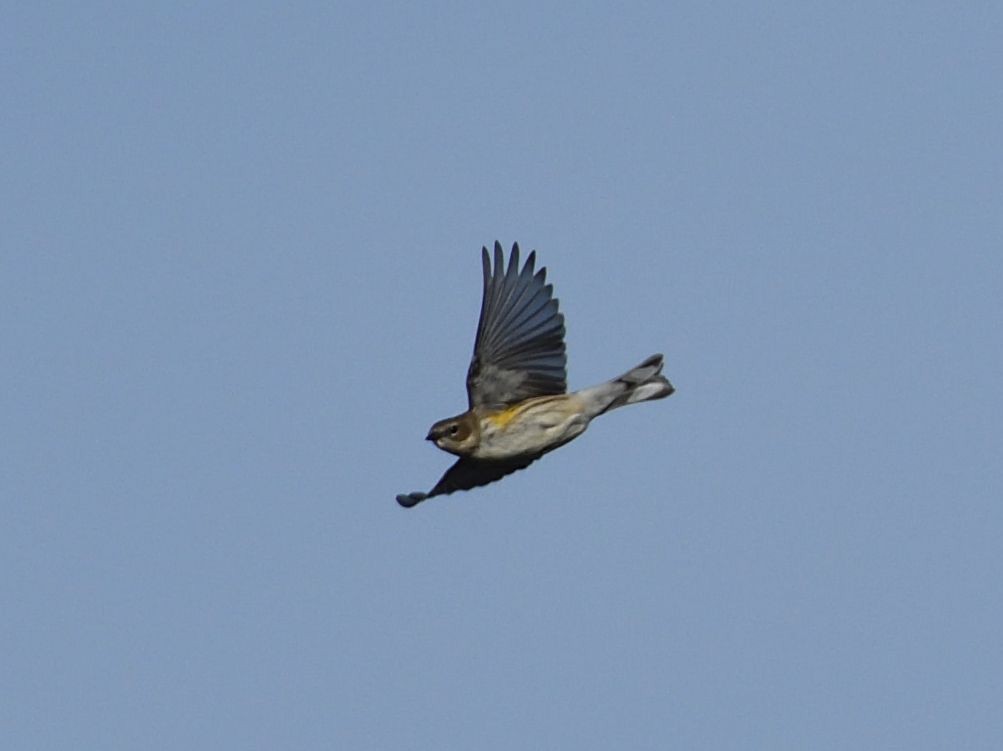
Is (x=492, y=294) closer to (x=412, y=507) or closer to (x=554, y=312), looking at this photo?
(x=554, y=312)

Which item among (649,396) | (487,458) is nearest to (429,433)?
(487,458)

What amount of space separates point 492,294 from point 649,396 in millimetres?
1673

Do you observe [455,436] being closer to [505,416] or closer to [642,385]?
[505,416]

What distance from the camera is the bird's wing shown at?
2275 cm

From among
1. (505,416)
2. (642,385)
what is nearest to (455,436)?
(505,416)

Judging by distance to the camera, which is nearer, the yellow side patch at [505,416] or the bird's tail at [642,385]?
the yellow side patch at [505,416]

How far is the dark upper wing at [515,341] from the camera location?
72.9 ft

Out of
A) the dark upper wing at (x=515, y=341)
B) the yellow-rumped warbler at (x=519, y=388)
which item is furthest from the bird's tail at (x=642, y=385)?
the dark upper wing at (x=515, y=341)

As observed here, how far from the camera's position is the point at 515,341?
73.6 ft

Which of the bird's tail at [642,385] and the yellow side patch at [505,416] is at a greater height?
the bird's tail at [642,385]

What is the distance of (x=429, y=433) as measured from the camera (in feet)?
71.8

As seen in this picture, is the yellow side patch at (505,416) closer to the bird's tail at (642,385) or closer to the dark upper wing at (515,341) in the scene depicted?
the dark upper wing at (515,341)

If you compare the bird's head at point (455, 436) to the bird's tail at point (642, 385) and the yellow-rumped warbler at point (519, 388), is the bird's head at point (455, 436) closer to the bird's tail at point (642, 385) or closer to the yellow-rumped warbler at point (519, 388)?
the yellow-rumped warbler at point (519, 388)

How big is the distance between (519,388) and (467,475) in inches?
49.1
